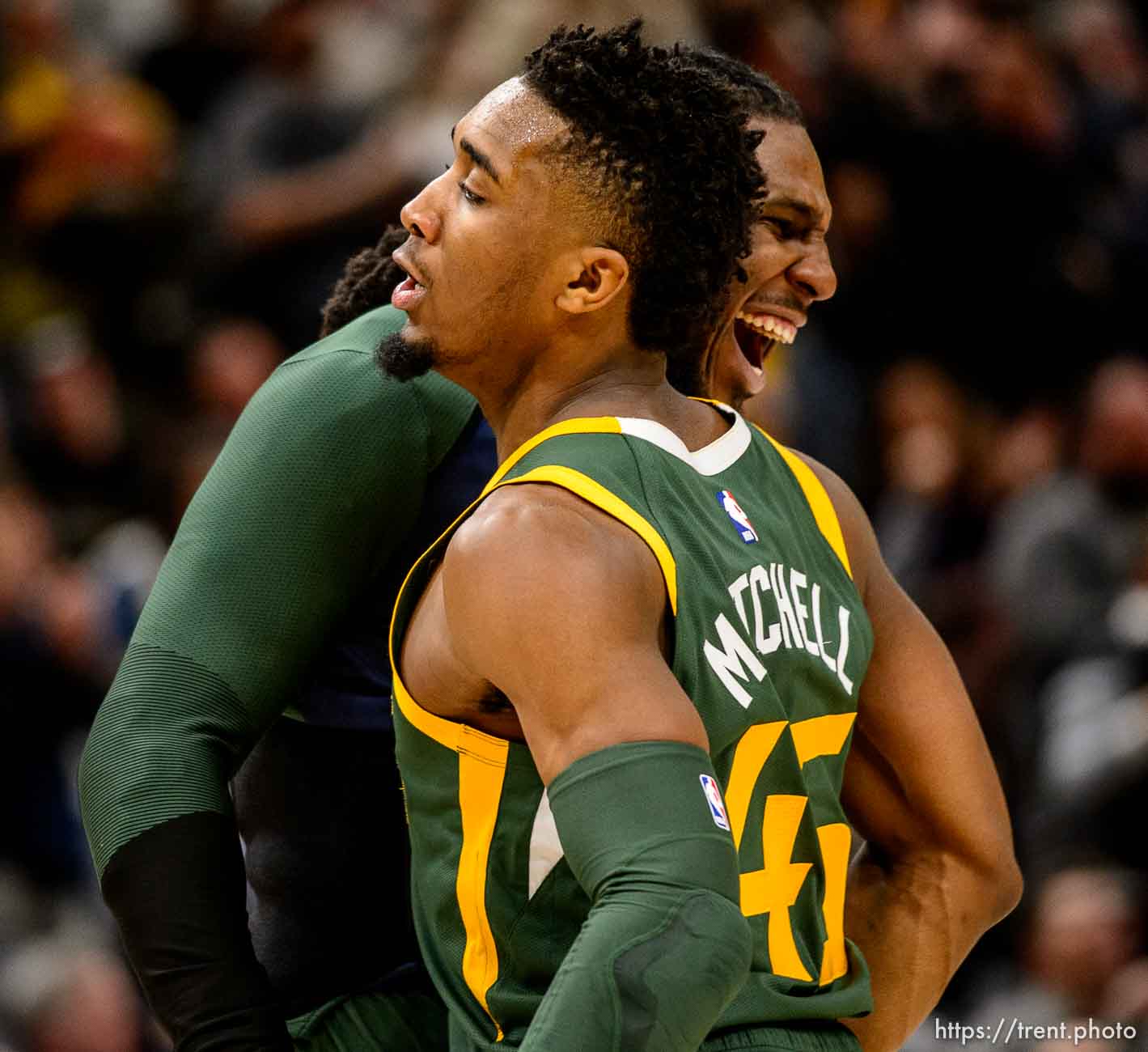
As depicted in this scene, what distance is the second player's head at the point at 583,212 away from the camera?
192cm

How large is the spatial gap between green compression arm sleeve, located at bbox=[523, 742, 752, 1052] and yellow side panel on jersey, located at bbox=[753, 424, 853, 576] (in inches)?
20.7

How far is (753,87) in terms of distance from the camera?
7.63ft

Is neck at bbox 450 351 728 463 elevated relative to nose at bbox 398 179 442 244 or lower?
lower

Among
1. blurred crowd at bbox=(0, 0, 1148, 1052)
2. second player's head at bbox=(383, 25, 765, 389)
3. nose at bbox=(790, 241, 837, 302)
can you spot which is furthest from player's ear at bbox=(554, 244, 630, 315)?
blurred crowd at bbox=(0, 0, 1148, 1052)

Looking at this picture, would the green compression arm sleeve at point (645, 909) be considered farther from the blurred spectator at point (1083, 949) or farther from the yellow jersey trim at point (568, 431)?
the blurred spectator at point (1083, 949)

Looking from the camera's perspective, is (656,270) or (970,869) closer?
(656,270)

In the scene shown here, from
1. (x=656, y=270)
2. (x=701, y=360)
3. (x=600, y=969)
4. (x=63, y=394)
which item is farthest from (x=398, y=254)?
(x=63, y=394)

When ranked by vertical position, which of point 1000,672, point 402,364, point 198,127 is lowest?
point 1000,672

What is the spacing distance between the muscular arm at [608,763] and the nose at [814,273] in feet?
2.44

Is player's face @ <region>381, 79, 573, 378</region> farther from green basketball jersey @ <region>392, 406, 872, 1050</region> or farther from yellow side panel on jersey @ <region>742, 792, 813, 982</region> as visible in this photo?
yellow side panel on jersey @ <region>742, 792, 813, 982</region>

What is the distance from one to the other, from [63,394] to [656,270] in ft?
13.4

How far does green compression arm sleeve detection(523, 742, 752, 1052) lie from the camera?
154cm

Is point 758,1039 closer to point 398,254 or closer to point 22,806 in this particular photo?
point 398,254

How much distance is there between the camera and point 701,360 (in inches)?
90.4
